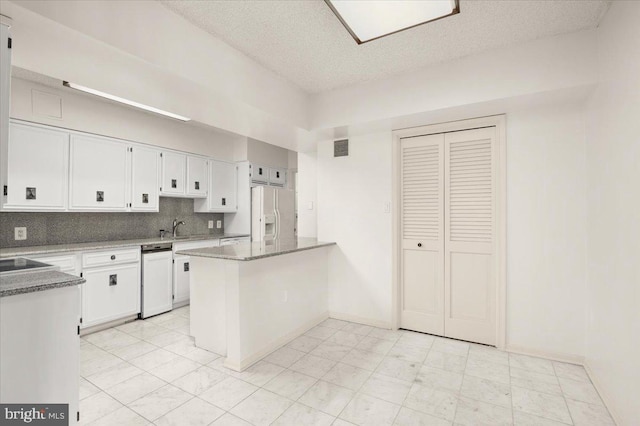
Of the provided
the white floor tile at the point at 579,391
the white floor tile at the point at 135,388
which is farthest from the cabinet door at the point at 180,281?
the white floor tile at the point at 579,391

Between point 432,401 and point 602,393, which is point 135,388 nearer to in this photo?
point 432,401

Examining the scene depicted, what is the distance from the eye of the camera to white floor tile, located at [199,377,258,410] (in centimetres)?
211

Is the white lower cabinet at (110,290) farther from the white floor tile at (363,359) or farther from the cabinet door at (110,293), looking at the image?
the white floor tile at (363,359)

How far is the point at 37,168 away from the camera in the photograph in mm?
3139

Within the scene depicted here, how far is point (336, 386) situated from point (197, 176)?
371cm

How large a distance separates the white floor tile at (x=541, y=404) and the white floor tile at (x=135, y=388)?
2.54m

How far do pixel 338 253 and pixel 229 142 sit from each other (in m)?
2.99

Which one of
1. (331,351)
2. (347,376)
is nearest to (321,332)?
(331,351)

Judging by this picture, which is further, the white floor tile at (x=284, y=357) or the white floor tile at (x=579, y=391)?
the white floor tile at (x=284, y=357)

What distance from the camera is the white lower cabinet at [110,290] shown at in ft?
10.8

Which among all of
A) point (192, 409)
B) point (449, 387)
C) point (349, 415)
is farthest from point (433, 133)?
point (192, 409)

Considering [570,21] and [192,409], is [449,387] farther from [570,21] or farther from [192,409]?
[570,21]

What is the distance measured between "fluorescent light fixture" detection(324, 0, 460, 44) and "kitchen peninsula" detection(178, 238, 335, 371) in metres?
1.87

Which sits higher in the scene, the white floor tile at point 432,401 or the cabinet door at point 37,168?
the cabinet door at point 37,168
